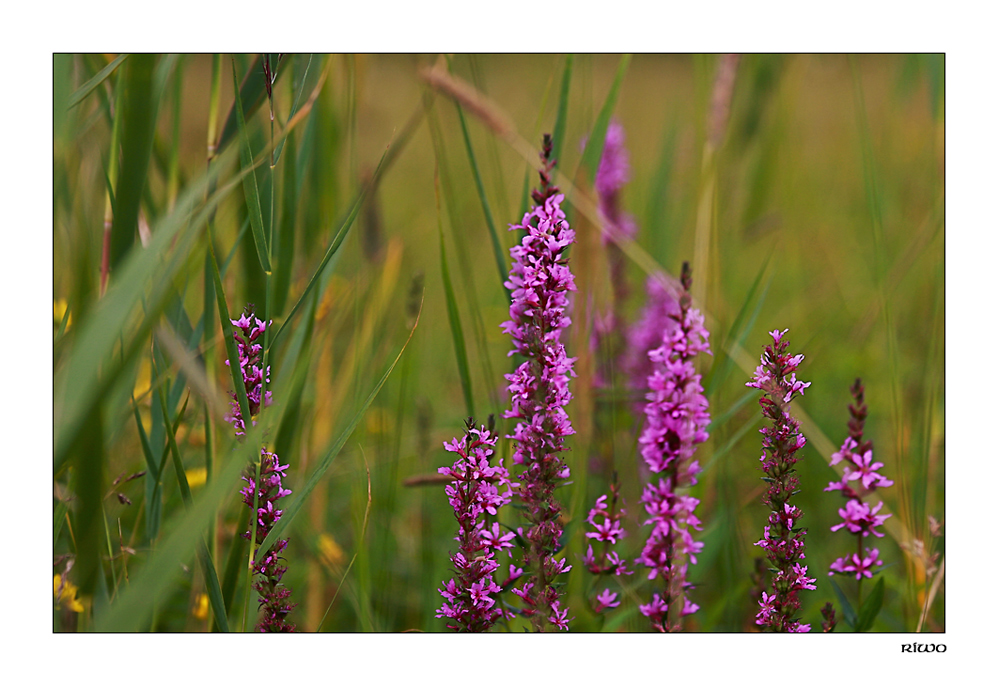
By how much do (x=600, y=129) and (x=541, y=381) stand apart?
634 mm

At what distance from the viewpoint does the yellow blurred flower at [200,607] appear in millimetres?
1315

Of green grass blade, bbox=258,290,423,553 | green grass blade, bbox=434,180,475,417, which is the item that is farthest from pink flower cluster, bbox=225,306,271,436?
green grass blade, bbox=434,180,475,417

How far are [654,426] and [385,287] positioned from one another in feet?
3.20

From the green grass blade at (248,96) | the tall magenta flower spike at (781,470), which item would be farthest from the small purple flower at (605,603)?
the green grass blade at (248,96)

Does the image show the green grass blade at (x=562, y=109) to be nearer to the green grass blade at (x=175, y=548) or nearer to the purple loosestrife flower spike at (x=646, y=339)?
the purple loosestrife flower spike at (x=646, y=339)

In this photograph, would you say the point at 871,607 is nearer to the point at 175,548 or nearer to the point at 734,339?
the point at 734,339

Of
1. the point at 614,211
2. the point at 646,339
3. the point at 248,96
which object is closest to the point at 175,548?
the point at 248,96

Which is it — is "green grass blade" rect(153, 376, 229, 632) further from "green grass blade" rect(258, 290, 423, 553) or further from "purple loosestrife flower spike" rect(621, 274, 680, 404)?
"purple loosestrife flower spike" rect(621, 274, 680, 404)

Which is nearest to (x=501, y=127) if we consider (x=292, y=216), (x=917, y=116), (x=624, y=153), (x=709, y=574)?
(x=292, y=216)

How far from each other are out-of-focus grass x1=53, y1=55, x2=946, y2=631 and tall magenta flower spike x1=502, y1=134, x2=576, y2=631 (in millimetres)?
199

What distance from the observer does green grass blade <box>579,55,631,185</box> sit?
1.35m

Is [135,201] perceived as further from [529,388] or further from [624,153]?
[624,153]

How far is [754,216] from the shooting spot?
2.25 meters

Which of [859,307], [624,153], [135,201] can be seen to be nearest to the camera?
[135,201]
